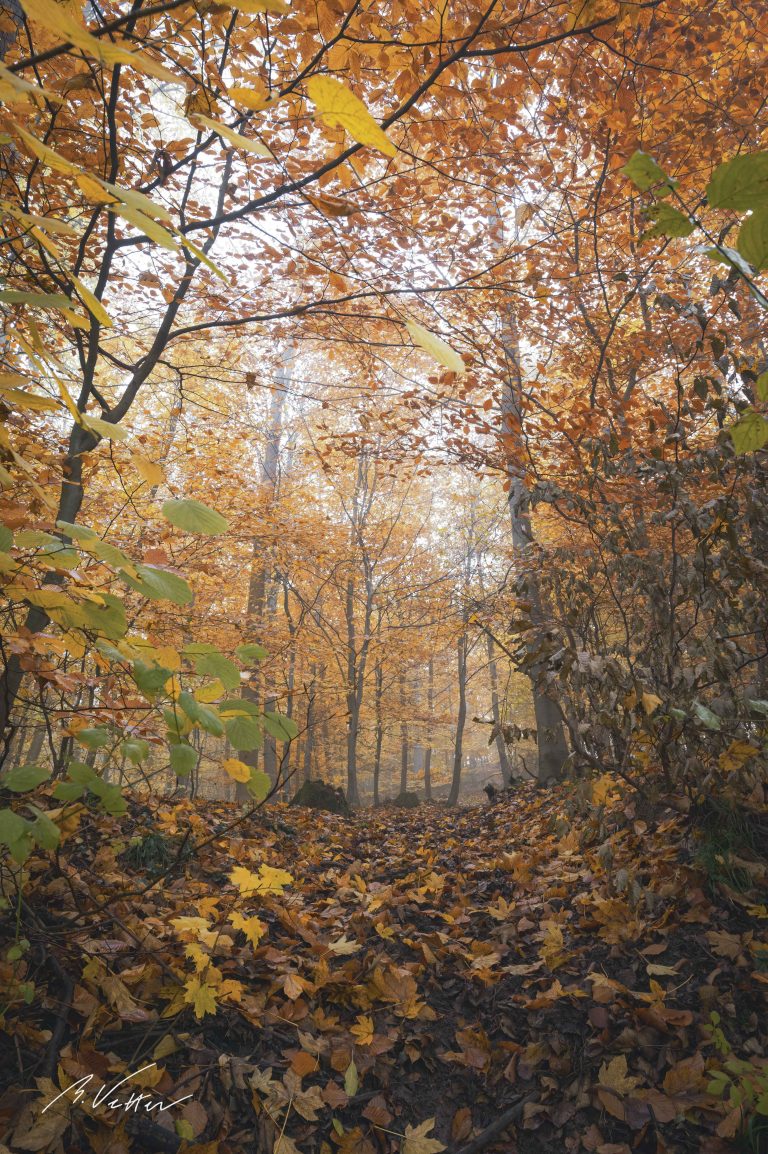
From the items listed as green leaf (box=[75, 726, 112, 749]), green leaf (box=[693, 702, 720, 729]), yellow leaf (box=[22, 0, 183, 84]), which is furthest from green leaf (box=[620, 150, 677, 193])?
green leaf (box=[693, 702, 720, 729])

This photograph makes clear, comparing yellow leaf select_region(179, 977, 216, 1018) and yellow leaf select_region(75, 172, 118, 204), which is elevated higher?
yellow leaf select_region(75, 172, 118, 204)

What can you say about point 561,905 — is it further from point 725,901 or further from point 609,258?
point 609,258

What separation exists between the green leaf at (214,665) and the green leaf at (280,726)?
234 mm

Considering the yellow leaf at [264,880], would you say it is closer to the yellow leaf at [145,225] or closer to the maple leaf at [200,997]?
the maple leaf at [200,997]

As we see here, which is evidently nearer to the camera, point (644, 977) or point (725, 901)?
point (644, 977)

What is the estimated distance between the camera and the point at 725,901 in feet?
8.97

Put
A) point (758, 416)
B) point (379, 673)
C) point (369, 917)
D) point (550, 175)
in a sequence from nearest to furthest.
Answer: point (758, 416), point (369, 917), point (550, 175), point (379, 673)

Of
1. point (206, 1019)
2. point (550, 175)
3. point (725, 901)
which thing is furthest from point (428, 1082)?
Answer: point (550, 175)

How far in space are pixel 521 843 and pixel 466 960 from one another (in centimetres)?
204

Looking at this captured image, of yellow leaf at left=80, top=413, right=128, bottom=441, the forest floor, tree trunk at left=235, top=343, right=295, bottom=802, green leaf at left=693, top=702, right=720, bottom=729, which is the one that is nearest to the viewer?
yellow leaf at left=80, top=413, right=128, bottom=441

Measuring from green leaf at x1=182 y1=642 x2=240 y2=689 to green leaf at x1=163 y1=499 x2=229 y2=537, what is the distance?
0.38 m

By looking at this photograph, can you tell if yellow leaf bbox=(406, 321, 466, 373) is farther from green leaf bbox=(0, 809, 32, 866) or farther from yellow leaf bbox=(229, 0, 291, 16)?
green leaf bbox=(0, 809, 32, 866)

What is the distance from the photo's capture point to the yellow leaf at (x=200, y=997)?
83.7 inches

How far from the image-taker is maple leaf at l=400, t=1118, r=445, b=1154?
198cm
